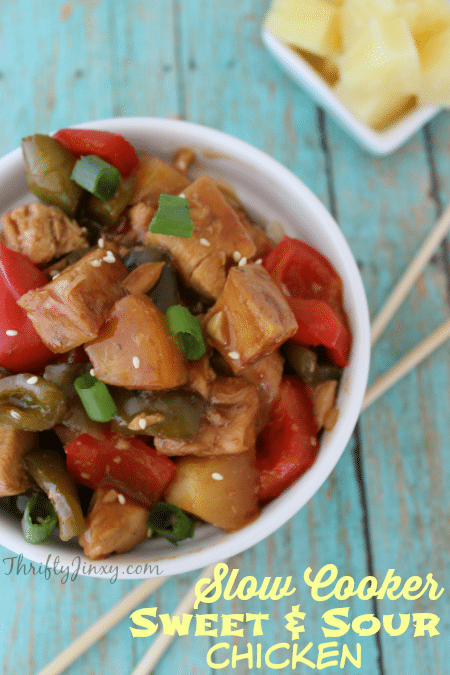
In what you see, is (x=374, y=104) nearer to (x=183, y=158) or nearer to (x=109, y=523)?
(x=183, y=158)

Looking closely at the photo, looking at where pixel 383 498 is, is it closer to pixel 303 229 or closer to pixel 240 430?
pixel 240 430

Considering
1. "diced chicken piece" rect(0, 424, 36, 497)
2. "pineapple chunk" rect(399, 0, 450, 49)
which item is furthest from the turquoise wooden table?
"diced chicken piece" rect(0, 424, 36, 497)

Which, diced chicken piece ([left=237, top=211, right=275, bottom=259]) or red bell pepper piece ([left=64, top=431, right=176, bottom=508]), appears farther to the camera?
diced chicken piece ([left=237, top=211, right=275, bottom=259])

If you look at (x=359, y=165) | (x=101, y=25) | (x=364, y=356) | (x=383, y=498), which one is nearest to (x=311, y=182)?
(x=359, y=165)

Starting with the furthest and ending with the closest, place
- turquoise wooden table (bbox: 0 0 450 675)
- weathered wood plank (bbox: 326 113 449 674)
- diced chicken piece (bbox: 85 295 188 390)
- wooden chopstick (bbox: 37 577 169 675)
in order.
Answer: weathered wood plank (bbox: 326 113 449 674)
turquoise wooden table (bbox: 0 0 450 675)
wooden chopstick (bbox: 37 577 169 675)
diced chicken piece (bbox: 85 295 188 390)

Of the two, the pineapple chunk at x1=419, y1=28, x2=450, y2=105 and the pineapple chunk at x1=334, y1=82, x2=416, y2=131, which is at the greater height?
the pineapple chunk at x1=419, y1=28, x2=450, y2=105

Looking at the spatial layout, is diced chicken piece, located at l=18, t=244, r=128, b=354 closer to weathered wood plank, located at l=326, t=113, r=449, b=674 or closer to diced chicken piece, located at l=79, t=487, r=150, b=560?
diced chicken piece, located at l=79, t=487, r=150, b=560
